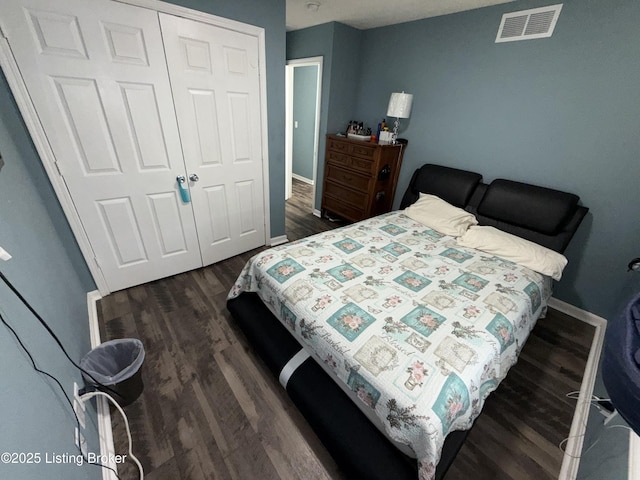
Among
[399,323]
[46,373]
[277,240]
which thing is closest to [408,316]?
[399,323]

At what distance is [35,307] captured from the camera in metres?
1.02

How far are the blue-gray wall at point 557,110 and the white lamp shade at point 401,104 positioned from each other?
0.19 meters

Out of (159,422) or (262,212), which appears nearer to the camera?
(159,422)

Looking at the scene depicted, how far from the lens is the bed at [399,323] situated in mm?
1020

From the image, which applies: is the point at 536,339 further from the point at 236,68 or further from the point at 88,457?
the point at 236,68

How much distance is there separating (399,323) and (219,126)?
2.04 meters

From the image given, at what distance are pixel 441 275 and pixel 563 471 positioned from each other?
103 centimetres

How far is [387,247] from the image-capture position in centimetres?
192

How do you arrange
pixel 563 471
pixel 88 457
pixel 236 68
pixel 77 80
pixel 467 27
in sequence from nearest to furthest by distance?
pixel 88 457 → pixel 563 471 → pixel 77 80 → pixel 236 68 → pixel 467 27

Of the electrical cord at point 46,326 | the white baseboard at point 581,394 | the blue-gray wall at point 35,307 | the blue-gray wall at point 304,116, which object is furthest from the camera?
the blue-gray wall at point 304,116

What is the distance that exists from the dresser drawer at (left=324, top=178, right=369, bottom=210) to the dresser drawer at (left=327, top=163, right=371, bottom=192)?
0.06 m

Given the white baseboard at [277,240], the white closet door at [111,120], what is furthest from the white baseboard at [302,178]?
the white closet door at [111,120]

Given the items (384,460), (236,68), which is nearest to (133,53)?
(236,68)

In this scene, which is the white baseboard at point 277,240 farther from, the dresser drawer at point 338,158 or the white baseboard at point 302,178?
the white baseboard at point 302,178
